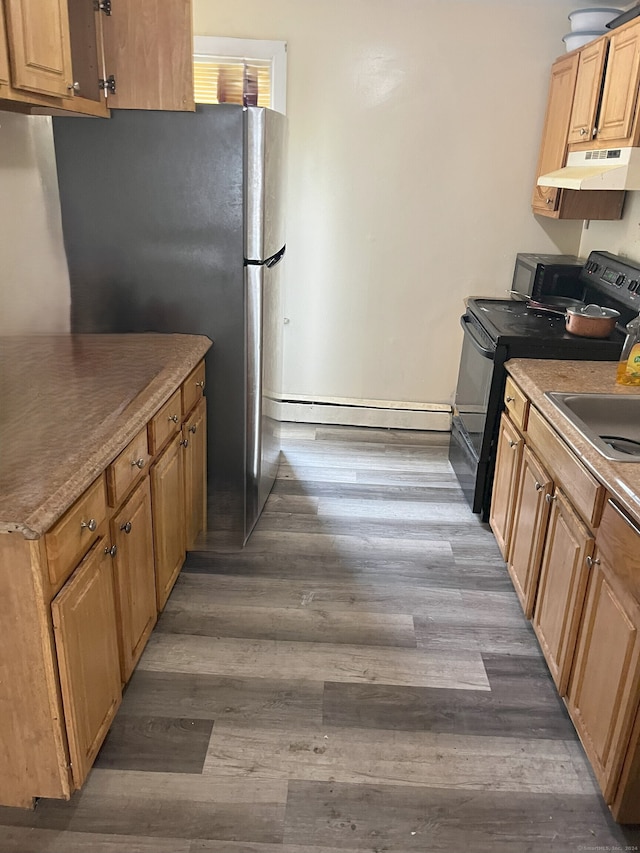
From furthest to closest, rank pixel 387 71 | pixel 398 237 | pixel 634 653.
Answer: pixel 398 237 < pixel 387 71 < pixel 634 653

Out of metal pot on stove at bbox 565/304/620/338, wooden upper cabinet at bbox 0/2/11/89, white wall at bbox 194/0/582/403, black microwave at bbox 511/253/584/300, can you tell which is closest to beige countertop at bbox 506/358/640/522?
metal pot on stove at bbox 565/304/620/338

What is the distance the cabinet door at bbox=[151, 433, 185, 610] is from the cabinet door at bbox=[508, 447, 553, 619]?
1.23 meters

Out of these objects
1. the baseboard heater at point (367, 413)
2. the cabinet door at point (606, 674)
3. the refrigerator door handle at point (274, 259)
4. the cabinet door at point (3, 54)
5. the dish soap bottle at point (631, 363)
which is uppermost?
the cabinet door at point (3, 54)

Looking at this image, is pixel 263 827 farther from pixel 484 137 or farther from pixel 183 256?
pixel 484 137

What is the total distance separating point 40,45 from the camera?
70.1 inches

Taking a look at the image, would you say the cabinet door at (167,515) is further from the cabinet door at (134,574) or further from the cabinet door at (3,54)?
the cabinet door at (3,54)

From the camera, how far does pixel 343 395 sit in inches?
165

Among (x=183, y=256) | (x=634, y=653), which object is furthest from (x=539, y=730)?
(x=183, y=256)

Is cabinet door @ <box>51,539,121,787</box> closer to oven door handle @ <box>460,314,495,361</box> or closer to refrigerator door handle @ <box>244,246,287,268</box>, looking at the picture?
refrigerator door handle @ <box>244,246,287,268</box>

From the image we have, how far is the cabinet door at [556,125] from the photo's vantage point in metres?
3.14

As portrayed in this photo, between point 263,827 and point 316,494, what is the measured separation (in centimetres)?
183

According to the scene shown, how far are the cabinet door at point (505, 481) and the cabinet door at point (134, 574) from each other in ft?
4.46

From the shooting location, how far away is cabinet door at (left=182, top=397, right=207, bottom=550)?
98.3 inches

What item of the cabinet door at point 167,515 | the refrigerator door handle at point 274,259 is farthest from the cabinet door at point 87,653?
the refrigerator door handle at point 274,259
